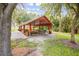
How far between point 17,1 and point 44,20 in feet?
0.90

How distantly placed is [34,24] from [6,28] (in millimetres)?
238

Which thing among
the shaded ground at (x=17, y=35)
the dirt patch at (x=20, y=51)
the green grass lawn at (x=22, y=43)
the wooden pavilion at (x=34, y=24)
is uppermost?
the wooden pavilion at (x=34, y=24)

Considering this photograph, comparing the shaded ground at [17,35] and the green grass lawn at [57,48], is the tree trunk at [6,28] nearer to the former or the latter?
the shaded ground at [17,35]

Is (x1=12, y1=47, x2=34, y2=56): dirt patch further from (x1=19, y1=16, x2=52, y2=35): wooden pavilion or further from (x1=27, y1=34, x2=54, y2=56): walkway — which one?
(x1=19, y1=16, x2=52, y2=35): wooden pavilion

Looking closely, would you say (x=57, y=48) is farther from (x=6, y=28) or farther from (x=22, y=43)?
(x=6, y=28)

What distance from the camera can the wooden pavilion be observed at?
6.13 ft

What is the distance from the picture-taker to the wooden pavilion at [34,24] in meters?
1.87

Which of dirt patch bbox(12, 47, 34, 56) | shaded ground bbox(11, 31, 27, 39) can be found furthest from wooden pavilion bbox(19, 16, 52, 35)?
dirt patch bbox(12, 47, 34, 56)

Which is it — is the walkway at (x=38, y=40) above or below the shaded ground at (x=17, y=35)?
below

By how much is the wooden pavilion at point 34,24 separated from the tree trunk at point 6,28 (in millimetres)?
110

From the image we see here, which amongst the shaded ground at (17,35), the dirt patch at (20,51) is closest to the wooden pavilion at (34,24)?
the shaded ground at (17,35)

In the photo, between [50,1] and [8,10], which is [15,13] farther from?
[50,1]

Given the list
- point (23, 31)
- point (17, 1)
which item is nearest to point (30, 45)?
point (23, 31)

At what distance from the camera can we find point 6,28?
1.83 metres
